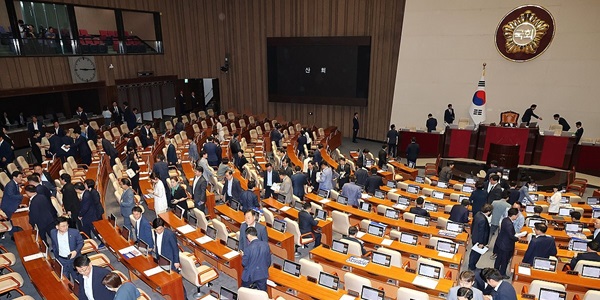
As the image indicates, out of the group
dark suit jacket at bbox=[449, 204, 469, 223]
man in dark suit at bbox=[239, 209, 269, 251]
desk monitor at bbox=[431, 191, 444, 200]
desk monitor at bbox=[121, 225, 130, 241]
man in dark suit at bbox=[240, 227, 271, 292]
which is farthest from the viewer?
desk monitor at bbox=[431, 191, 444, 200]

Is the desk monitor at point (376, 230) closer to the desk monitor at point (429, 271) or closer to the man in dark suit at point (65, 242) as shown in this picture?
the desk monitor at point (429, 271)

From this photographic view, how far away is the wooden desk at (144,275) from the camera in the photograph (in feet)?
21.0

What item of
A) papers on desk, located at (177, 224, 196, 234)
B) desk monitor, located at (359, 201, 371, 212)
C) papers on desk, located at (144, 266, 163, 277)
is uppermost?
papers on desk, located at (144, 266, 163, 277)

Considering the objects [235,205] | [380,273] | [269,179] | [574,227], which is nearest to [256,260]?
[380,273]

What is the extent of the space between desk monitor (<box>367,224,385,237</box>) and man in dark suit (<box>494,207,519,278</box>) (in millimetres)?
2270

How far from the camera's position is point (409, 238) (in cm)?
797

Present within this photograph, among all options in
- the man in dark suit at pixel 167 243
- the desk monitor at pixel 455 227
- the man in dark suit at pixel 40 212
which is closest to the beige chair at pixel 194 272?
the man in dark suit at pixel 167 243

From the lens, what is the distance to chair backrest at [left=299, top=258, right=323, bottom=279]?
6481 mm

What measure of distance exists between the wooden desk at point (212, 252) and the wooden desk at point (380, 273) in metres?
1.46

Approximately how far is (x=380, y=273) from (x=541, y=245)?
3.01 metres

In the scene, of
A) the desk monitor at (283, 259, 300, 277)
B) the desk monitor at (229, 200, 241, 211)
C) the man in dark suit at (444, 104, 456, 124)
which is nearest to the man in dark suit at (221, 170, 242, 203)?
the desk monitor at (229, 200, 241, 211)

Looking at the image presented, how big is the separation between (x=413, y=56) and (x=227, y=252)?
47.7 feet

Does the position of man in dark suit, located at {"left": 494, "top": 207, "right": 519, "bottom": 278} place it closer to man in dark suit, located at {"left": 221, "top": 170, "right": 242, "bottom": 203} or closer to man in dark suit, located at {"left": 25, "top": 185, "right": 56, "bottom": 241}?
man in dark suit, located at {"left": 221, "top": 170, "right": 242, "bottom": 203}

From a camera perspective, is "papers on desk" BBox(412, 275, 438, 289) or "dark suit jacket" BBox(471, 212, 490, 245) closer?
"papers on desk" BBox(412, 275, 438, 289)
